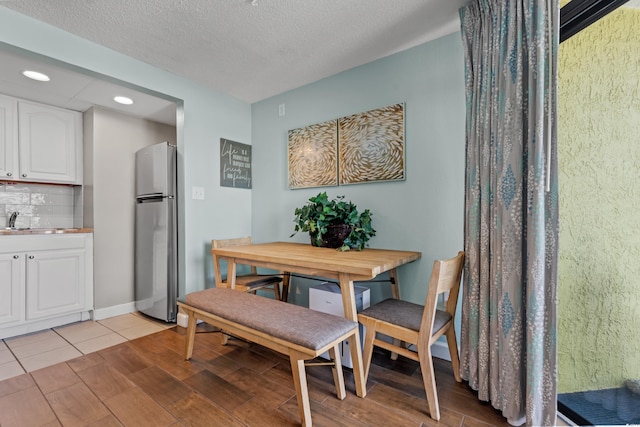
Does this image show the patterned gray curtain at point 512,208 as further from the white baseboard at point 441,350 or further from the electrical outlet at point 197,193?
the electrical outlet at point 197,193

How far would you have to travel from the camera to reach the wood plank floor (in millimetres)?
1348

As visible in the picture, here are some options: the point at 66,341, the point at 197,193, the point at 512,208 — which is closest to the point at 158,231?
the point at 197,193

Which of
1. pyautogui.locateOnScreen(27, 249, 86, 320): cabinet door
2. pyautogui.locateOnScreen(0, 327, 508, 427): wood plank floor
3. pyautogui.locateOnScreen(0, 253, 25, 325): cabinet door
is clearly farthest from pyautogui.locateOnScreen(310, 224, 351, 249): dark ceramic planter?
pyautogui.locateOnScreen(0, 253, 25, 325): cabinet door

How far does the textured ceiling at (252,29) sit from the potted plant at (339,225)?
3.68 ft

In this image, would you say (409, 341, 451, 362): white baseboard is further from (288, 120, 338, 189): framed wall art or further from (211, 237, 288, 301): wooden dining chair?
(288, 120, 338, 189): framed wall art

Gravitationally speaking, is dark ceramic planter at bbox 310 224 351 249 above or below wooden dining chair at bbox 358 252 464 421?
above

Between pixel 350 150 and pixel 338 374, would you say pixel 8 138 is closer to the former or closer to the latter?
pixel 350 150

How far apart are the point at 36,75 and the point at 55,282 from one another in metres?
1.71

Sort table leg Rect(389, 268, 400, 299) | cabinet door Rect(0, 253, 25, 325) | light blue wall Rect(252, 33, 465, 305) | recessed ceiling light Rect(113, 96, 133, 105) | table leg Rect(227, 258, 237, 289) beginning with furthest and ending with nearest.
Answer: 1. recessed ceiling light Rect(113, 96, 133, 105)
2. cabinet door Rect(0, 253, 25, 325)
3. table leg Rect(227, 258, 237, 289)
4. table leg Rect(389, 268, 400, 299)
5. light blue wall Rect(252, 33, 465, 305)

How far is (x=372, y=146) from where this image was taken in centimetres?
221

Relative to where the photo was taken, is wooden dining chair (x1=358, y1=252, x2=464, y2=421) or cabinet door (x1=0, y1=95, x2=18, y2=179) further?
cabinet door (x1=0, y1=95, x2=18, y2=179)

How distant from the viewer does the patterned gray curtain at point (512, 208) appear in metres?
1.16

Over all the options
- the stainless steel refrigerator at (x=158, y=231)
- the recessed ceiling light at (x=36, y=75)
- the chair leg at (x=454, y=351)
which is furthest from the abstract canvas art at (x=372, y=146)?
the recessed ceiling light at (x=36, y=75)

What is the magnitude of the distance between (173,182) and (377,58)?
2.03 metres
